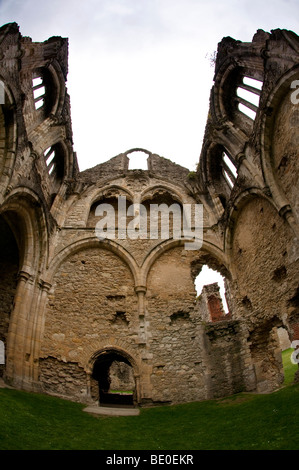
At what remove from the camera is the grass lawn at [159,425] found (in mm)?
4695

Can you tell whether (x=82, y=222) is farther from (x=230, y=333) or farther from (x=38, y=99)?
(x=230, y=333)

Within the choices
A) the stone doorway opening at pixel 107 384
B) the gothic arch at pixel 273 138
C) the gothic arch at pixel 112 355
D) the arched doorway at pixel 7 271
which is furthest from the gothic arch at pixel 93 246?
the gothic arch at pixel 273 138

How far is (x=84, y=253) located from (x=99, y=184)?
3499 mm

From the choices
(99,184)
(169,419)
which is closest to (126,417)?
(169,419)

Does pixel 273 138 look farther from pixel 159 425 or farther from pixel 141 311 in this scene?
pixel 159 425

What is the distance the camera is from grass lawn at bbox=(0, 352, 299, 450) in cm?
470

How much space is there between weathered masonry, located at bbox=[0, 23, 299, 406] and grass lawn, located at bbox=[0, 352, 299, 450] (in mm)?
1192

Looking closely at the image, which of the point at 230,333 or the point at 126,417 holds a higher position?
the point at 230,333

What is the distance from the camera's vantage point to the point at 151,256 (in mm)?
11453

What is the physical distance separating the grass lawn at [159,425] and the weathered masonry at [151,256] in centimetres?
119

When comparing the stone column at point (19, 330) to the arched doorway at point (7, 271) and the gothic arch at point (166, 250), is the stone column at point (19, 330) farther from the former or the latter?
the gothic arch at point (166, 250)

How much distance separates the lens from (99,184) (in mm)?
13898

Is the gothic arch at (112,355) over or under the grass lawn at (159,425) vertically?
over

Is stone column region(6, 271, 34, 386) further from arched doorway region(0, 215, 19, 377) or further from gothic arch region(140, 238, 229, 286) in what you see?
gothic arch region(140, 238, 229, 286)
